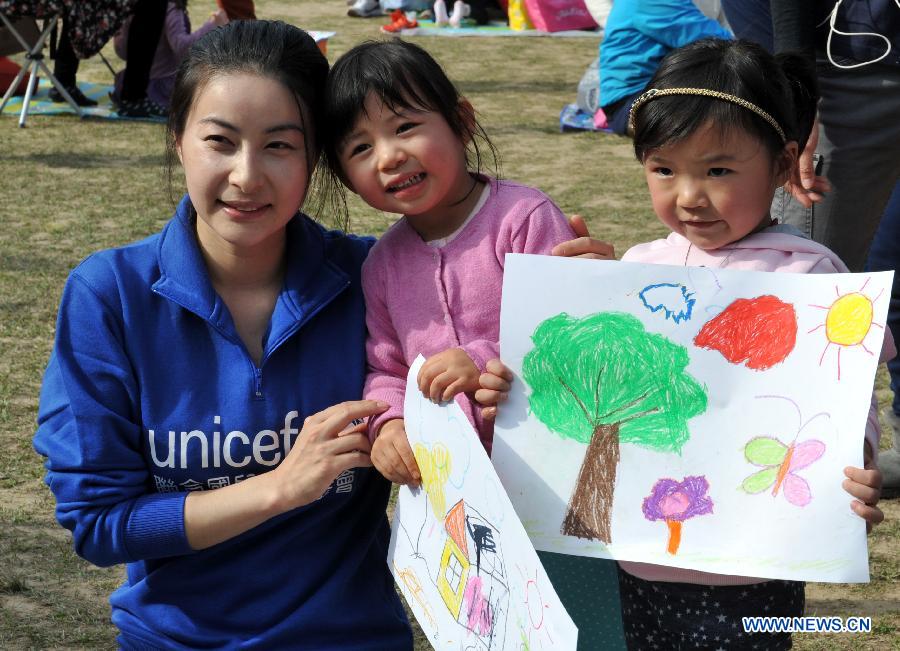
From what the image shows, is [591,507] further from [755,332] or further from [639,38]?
[639,38]

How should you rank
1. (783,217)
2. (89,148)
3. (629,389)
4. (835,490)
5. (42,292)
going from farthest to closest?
(89,148), (42,292), (783,217), (629,389), (835,490)

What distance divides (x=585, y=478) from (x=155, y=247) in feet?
2.37

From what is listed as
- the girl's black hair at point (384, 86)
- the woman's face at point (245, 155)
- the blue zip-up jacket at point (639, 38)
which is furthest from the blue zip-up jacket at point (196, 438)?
the blue zip-up jacket at point (639, 38)

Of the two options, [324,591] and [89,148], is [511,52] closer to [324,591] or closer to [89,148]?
[89,148]

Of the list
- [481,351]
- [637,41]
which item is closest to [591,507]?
[481,351]

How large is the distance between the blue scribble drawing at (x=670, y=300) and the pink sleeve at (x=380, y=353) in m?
0.38

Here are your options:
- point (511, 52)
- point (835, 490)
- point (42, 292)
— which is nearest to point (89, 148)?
point (42, 292)

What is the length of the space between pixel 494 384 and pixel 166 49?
6.90 m

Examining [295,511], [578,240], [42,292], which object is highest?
[578,240]

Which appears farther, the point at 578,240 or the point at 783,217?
the point at 783,217

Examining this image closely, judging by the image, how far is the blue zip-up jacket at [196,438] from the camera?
1.66m

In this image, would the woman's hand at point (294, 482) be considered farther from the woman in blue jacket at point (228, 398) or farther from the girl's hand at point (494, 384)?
the girl's hand at point (494, 384)

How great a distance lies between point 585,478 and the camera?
157 centimetres

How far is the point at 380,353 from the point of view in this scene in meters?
1.75
